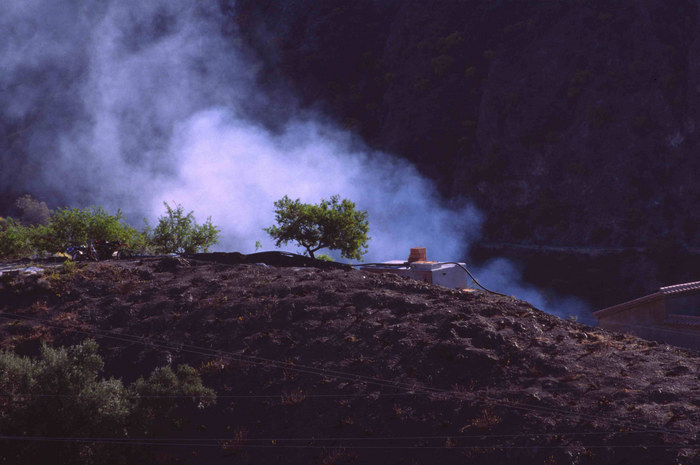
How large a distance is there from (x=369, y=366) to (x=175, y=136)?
380 ft

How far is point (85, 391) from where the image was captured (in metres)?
16.5

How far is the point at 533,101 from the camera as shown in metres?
95.1

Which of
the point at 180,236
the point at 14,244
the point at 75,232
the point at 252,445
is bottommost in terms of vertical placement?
the point at 252,445

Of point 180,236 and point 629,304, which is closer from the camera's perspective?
point 629,304

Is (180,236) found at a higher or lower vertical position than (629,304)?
higher

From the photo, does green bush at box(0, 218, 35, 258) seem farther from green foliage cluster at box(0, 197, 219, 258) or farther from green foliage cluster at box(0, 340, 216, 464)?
green foliage cluster at box(0, 340, 216, 464)

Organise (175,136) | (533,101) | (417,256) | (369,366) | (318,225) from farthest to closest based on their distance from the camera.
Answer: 1. (175,136)
2. (533,101)
3. (318,225)
4. (417,256)
5. (369,366)

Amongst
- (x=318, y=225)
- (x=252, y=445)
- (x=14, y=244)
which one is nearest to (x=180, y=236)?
(x=318, y=225)

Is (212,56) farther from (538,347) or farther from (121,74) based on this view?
(538,347)

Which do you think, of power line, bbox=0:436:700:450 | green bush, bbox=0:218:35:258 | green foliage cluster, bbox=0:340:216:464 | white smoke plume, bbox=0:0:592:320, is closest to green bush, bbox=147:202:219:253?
green bush, bbox=0:218:35:258

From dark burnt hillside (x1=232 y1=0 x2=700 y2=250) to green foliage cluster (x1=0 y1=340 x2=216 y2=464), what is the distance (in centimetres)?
7709

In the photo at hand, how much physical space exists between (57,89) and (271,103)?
56630mm

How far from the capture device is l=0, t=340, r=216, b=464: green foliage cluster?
1616 cm

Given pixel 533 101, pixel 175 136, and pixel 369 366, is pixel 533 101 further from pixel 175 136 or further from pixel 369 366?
pixel 369 366
